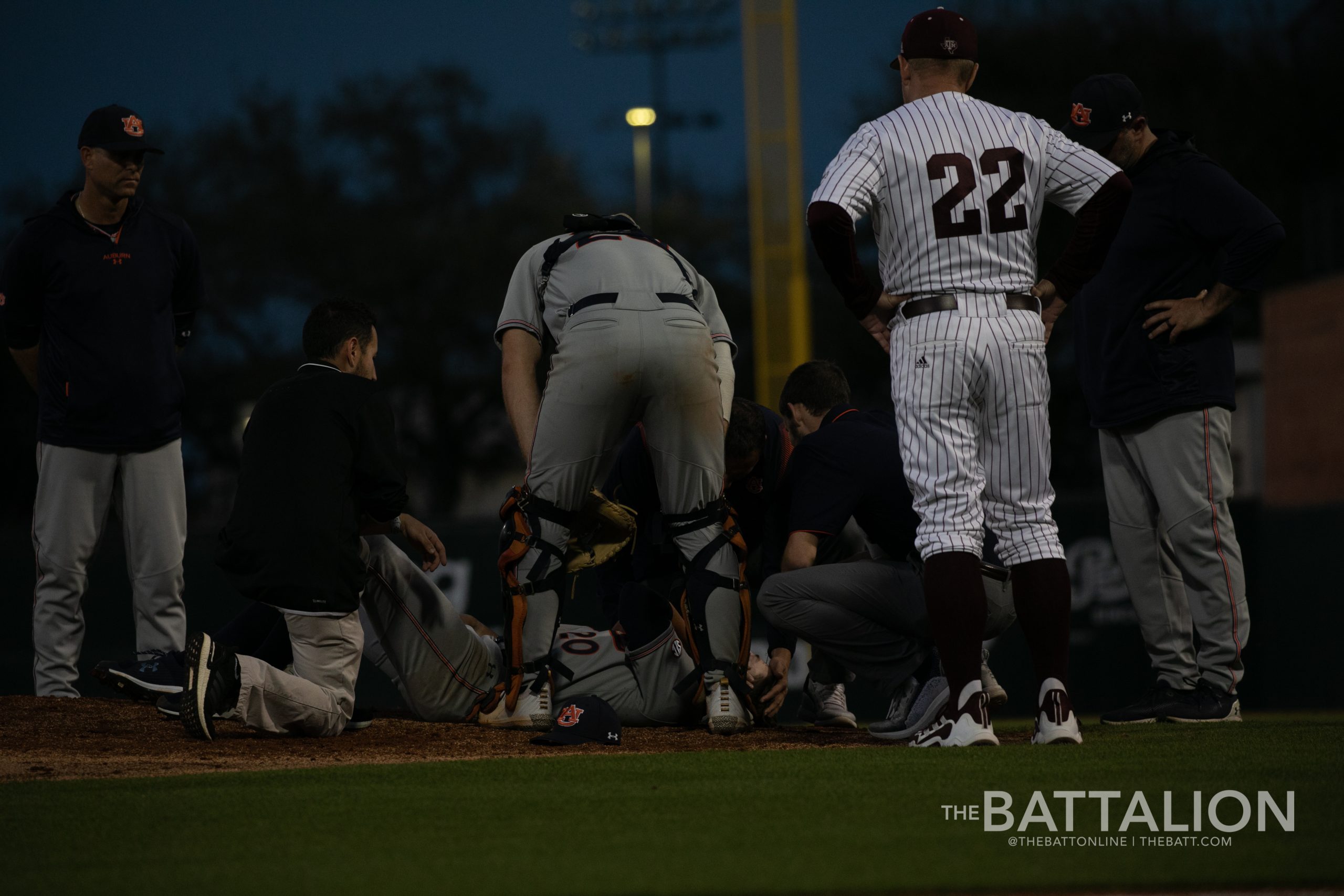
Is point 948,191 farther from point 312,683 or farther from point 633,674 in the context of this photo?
point 312,683

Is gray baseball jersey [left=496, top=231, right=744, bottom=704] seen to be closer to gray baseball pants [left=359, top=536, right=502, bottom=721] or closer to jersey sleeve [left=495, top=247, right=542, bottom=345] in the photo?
jersey sleeve [left=495, top=247, right=542, bottom=345]

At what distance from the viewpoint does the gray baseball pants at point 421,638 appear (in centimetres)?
542

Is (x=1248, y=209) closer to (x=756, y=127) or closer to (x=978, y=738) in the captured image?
(x=978, y=738)

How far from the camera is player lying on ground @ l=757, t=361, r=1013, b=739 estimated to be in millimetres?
5094

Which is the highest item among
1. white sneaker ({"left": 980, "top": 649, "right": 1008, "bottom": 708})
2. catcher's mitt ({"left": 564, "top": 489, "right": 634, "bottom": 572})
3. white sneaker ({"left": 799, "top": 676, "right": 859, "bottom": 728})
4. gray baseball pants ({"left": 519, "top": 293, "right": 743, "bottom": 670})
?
gray baseball pants ({"left": 519, "top": 293, "right": 743, "bottom": 670})

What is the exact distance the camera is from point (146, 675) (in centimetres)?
577

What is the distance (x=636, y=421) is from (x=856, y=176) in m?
1.26

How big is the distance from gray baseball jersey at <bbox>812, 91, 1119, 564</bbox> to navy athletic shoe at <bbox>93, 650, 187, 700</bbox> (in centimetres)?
310

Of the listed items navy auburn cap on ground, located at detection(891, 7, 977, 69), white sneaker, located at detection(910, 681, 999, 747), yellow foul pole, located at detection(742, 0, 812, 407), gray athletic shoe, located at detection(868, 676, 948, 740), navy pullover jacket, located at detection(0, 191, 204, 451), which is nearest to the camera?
white sneaker, located at detection(910, 681, 999, 747)

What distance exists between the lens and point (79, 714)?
5.64 m

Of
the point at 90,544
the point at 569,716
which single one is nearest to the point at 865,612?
the point at 569,716

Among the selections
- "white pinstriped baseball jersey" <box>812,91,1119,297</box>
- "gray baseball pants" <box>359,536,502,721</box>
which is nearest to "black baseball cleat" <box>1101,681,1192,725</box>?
"white pinstriped baseball jersey" <box>812,91,1119,297</box>

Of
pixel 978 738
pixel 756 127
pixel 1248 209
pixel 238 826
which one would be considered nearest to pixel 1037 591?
pixel 978 738

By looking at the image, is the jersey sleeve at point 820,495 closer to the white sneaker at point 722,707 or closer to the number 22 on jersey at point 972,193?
the white sneaker at point 722,707
